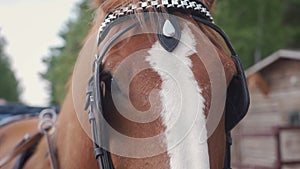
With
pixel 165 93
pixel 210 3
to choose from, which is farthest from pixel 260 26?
pixel 165 93

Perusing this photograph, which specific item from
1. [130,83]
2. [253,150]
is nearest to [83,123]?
[130,83]

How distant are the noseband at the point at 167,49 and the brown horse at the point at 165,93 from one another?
12 mm

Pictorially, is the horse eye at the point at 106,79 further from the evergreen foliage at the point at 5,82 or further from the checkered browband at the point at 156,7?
the evergreen foliage at the point at 5,82

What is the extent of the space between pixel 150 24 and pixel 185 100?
1.12 feet

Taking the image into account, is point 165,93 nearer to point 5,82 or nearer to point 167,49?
point 167,49

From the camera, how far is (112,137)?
6.68 feet

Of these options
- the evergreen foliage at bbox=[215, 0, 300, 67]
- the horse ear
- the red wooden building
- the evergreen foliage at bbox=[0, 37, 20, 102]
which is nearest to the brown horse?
the horse ear

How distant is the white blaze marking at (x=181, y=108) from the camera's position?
5.97 feet

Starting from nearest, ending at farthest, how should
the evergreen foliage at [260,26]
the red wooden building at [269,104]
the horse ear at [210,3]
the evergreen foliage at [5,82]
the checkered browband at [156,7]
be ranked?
the checkered browband at [156,7]
the horse ear at [210,3]
the red wooden building at [269,104]
the evergreen foliage at [260,26]
the evergreen foliage at [5,82]

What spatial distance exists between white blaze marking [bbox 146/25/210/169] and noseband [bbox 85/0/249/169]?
0.19ft

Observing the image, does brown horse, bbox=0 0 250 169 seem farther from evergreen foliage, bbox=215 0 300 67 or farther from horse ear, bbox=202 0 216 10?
evergreen foliage, bbox=215 0 300 67

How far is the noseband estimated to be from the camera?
2.03 m

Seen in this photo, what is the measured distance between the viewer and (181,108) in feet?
6.15

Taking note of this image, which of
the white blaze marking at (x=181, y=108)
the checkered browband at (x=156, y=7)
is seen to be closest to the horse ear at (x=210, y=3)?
the checkered browband at (x=156, y=7)
